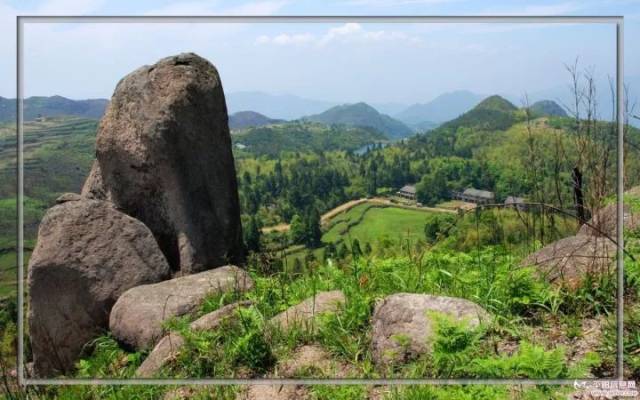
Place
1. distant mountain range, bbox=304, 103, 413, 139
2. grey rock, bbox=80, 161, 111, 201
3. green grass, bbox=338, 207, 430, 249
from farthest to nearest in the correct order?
1. grey rock, bbox=80, 161, 111, 201
2. green grass, bbox=338, 207, 430, 249
3. distant mountain range, bbox=304, 103, 413, 139

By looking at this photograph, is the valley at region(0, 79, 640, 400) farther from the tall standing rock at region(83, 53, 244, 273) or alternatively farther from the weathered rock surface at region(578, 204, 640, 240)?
the tall standing rock at region(83, 53, 244, 273)

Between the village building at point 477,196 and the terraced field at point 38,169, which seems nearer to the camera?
the village building at point 477,196

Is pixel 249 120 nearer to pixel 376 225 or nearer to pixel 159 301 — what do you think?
pixel 376 225

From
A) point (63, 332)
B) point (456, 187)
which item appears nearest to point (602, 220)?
point (456, 187)

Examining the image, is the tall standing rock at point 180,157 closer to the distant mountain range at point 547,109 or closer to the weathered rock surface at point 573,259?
the weathered rock surface at point 573,259

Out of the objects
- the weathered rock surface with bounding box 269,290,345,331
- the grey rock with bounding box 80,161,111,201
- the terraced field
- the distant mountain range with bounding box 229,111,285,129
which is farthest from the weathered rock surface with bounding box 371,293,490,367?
the grey rock with bounding box 80,161,111,201

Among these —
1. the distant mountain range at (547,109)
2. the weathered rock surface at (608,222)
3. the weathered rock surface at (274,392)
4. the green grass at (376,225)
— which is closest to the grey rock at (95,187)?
the green grass at (376,225)
